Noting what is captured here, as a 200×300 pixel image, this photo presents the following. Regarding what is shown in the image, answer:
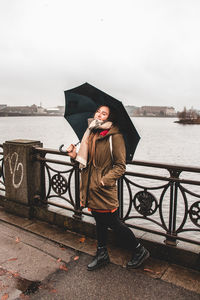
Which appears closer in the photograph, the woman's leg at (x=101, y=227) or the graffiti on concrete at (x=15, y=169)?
the woman's leg at (x=101, y=227)

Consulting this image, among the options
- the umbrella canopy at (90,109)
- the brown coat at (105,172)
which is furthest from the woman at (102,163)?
the umbrella canopy at (90,109)

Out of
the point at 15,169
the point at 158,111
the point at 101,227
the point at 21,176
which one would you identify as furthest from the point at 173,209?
the point at 158,111

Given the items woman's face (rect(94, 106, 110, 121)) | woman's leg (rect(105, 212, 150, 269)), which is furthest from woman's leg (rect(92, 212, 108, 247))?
woman's face (rect(94, 106, 110, 121))

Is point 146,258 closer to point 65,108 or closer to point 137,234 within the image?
point 137,234

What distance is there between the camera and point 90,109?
3.22 metres

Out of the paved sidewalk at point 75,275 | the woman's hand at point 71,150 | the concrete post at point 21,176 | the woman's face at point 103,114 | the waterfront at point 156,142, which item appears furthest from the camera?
the waterfront at point 156,142

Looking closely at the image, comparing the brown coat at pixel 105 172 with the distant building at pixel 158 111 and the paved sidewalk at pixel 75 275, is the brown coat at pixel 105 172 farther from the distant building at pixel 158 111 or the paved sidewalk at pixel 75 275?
the distant building at pixel 158 111

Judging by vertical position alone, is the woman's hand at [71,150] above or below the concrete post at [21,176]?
above

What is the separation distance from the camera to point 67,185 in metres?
4.50

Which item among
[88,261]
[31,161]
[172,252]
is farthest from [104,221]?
[31,161]

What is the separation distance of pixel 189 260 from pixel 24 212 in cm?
290

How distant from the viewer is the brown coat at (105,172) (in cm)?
289

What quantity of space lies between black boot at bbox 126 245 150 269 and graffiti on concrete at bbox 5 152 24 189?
2.43m

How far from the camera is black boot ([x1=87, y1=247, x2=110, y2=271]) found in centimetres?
329
